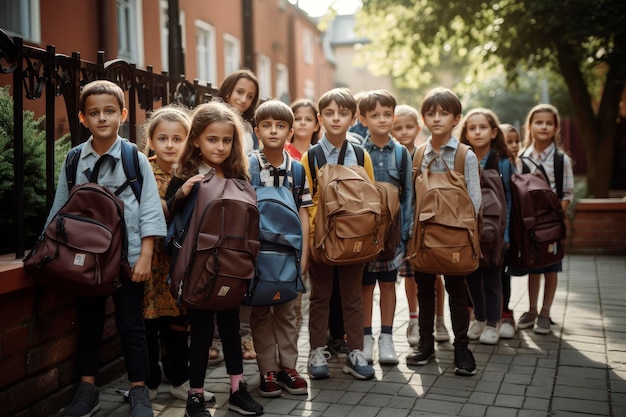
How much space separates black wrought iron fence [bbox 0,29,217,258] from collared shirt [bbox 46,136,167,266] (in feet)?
0.79

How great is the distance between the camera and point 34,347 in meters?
3.81

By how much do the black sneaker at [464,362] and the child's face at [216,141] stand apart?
2056 millimetres

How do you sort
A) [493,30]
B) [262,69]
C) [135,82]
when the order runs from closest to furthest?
[135,82]
[493,30]
[262,69]

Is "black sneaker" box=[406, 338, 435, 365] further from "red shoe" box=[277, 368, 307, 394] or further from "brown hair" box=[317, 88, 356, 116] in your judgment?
"brown hair" box=[317, 88, 356, 116]

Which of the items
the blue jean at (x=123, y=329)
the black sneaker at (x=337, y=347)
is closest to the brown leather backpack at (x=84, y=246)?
the blue jean at (x=123, y=329)

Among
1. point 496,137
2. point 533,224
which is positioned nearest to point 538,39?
point 496,137

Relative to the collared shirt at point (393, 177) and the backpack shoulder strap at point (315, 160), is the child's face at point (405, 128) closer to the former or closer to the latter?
the collared shirt at point (393, 177)

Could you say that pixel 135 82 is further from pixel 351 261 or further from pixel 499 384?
pixel 499 384

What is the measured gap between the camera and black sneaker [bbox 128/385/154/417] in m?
3.83

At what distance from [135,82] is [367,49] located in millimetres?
13921

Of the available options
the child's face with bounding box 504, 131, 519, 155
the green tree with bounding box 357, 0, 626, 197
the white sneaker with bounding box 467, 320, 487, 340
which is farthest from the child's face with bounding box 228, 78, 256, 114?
the green tree with bounding box 357, 0, 626, 197

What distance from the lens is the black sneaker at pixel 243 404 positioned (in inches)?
156

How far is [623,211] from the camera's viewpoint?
32.3ft

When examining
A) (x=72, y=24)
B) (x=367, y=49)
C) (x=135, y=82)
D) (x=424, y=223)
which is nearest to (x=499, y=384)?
(x=424, y=223)
